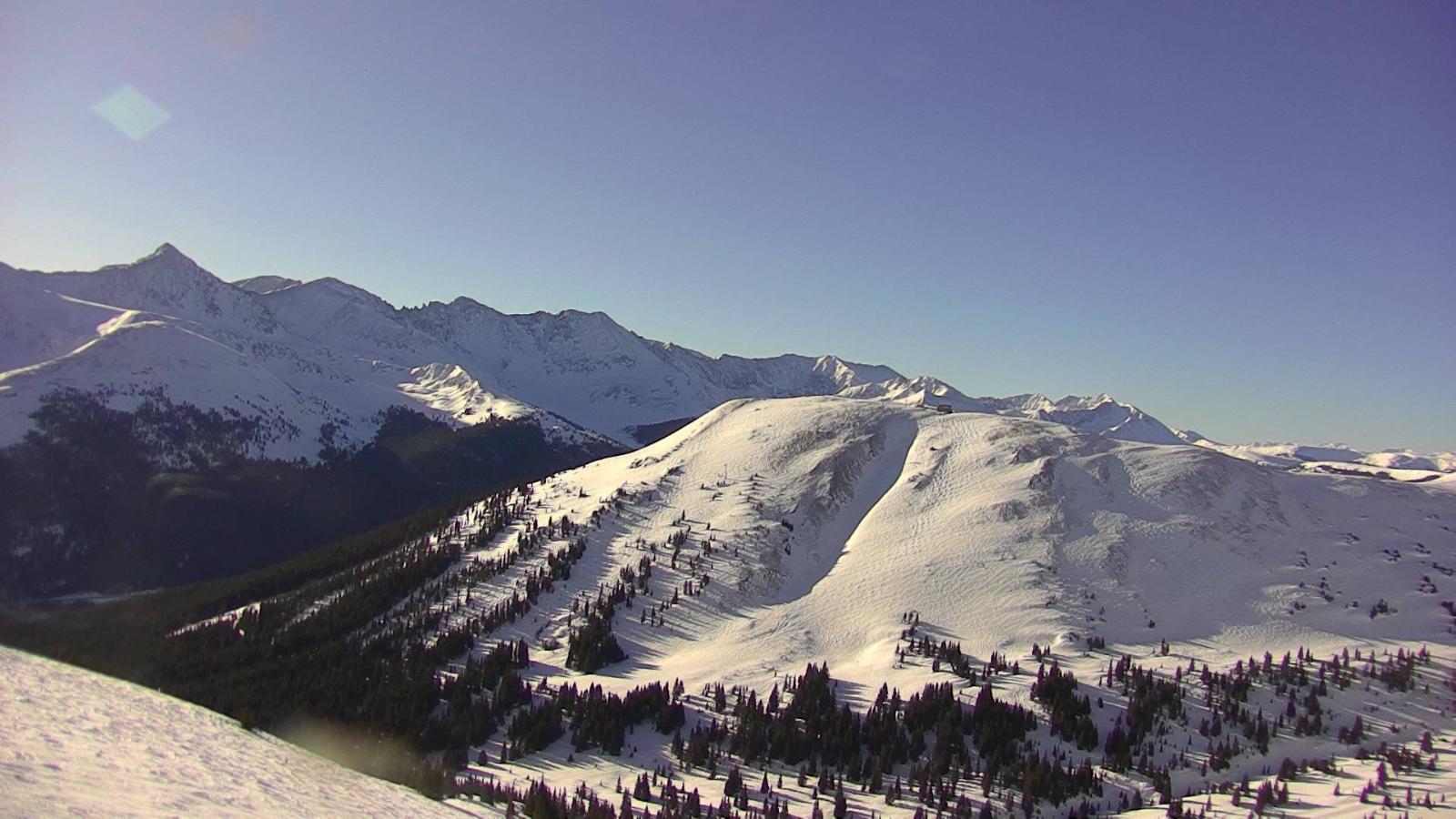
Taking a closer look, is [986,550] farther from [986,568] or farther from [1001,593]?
[1001,593]

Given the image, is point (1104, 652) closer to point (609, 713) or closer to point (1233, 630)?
point (1233, 630)

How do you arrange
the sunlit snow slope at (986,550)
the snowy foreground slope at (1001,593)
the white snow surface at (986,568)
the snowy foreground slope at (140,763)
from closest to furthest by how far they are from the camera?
the snowy foreground slope at (140,763), the snowy foreground slope at (1001,593), the white snow surface at (986,568), the sunlit snow slope at (986,550)

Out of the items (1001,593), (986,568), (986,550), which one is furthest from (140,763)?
(986,550)

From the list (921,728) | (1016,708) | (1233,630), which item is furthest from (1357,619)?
(921,728)

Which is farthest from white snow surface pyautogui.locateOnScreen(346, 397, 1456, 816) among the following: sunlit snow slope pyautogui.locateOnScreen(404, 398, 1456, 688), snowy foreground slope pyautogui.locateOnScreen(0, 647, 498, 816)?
snowy foreground slope pyautogui.locateOnScreen(0, 647, 498, 816)

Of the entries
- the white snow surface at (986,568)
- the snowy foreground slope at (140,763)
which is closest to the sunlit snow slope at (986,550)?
the white snow surface at (986,568)

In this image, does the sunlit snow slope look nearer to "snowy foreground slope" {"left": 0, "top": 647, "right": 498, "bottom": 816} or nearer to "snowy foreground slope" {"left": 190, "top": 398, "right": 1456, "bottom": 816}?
"snowy foreground slope" {"left": 190, "top": 398, "right": 1456, "bottom": 816}

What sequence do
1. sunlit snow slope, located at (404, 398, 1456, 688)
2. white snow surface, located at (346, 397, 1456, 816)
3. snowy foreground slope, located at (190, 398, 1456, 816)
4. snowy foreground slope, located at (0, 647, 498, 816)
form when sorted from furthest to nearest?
sunlit snow slope, located at (404, 398, 1456, 688)
white snow surface, located at (346, 397, 1456, 816)
snowy foreground slope, located at (190, 398, 1456, 816)
snowy foreground slope, located at (0, 647, 498, 816)

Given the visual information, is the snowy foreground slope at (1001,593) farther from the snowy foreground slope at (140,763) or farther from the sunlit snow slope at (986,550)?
the snowy foreground slope at (140,763)
